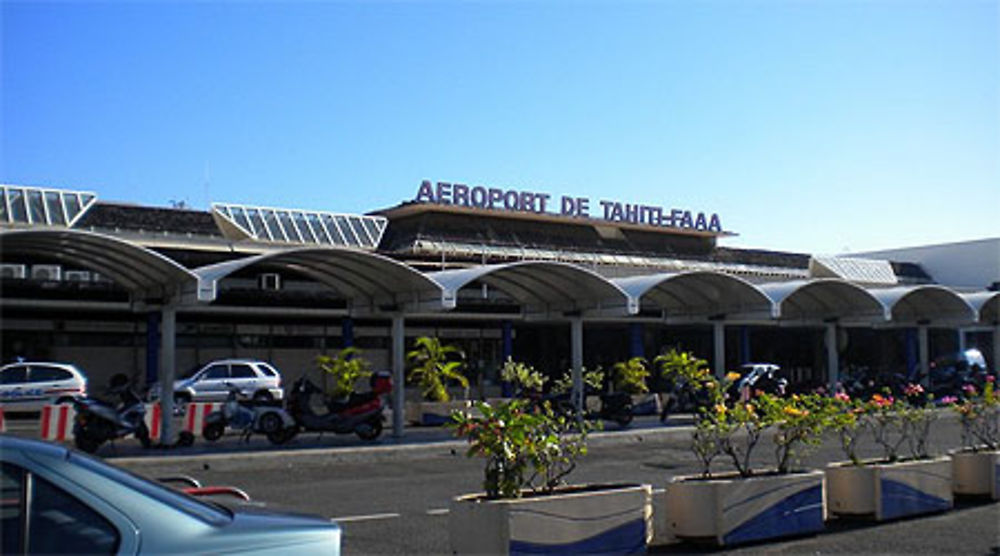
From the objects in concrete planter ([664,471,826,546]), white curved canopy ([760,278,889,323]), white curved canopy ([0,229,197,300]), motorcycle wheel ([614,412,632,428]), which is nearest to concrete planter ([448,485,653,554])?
concrete planter ([664,471,826,546])

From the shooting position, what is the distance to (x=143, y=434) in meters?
17.2

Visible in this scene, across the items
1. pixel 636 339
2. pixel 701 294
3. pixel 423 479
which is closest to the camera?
pixel 423 479

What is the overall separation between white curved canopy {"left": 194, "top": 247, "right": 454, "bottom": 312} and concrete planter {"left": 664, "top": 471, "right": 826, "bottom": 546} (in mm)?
10345

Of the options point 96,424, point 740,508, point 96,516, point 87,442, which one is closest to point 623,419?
point 96,424

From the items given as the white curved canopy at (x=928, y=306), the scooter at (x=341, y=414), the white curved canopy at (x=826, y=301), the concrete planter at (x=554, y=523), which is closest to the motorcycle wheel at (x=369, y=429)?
the scooter at (x=341, y=414)

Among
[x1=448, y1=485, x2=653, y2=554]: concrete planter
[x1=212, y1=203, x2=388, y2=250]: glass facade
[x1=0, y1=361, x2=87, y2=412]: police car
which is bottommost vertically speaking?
[x1=448, y1=485, x2=653, y2=554]: concrete planter

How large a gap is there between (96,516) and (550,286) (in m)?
18.8

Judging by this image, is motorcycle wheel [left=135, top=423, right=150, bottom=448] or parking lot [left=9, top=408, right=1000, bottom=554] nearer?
parking lot [left=9, top=408, right=1000, bottom=554]

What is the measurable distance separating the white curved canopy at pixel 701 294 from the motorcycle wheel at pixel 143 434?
35.5 ft

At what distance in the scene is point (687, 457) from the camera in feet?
58.0

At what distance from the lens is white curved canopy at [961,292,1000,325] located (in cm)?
3072

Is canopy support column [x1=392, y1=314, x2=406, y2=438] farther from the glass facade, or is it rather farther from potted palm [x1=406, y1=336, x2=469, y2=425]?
the glass facade

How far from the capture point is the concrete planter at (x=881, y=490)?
32.8ft

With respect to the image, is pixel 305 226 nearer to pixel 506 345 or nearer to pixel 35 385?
pixel 506 345
